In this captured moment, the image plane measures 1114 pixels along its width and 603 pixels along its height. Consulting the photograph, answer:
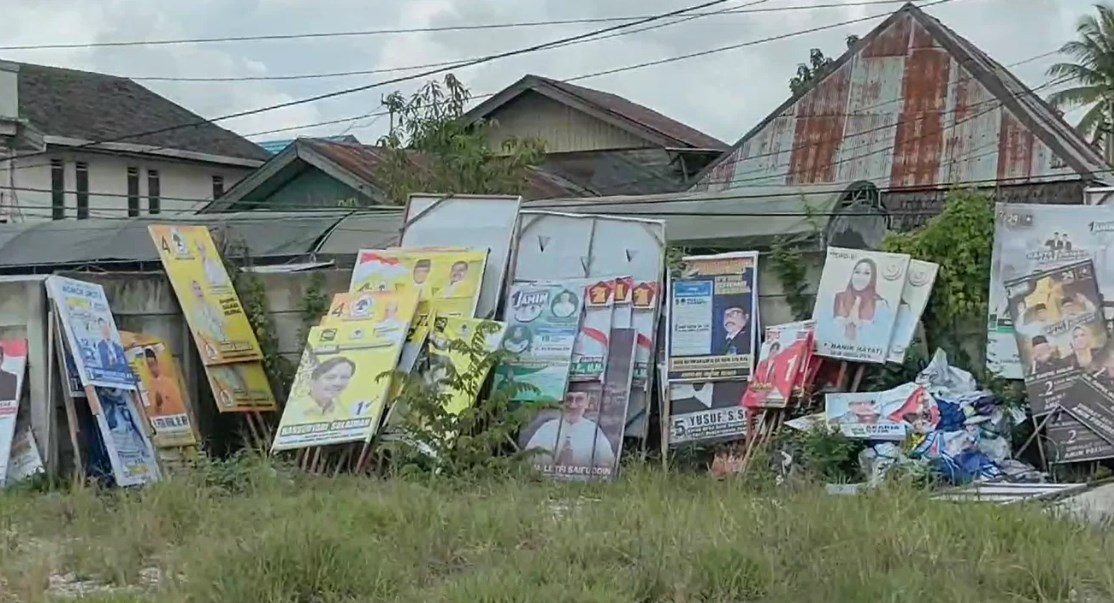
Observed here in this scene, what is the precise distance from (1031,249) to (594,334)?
3.32 metres

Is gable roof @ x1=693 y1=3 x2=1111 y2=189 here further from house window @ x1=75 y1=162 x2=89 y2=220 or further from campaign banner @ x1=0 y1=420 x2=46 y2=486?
campaign banner @ x1=0 y1=420 x2=46 y2=486

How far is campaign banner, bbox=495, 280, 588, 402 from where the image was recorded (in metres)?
9.86

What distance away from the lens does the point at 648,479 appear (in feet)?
28.0

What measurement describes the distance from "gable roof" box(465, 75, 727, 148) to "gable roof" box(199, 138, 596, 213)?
11.6ft

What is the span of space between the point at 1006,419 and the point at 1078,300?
989mm

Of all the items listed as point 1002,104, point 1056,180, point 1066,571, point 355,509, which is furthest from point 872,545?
point 1002,104

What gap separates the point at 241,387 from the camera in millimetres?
10797

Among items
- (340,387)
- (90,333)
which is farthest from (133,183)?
(340,387)

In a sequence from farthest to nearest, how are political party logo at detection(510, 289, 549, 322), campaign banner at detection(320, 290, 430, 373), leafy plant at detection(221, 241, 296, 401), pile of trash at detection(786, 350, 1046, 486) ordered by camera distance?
leafy plant at detection(221, 241, 296, 401) < political party logo at detection(510, 289, 549, 322) < campaign banner at detection(320, 290, 430, 373) < pile of trash at detection(786, 350, 1046, 486)

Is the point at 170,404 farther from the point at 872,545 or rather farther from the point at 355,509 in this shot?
the point at 872,545

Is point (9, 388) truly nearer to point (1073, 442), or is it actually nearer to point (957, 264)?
point (957, 264)

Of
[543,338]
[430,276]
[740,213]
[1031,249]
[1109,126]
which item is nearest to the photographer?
[1031,249]

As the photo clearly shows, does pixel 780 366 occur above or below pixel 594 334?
below

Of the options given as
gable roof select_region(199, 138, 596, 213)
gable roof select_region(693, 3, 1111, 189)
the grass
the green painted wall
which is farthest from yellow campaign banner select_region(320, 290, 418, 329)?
gable roof select_region(693, 3, 1111, 189)
